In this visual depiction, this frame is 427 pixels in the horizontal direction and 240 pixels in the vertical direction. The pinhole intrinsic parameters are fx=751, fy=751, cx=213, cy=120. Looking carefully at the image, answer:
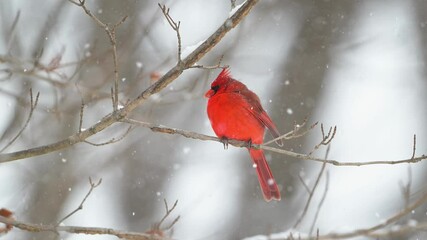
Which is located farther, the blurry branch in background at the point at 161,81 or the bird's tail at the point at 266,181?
the bird's tail at the point at 266,181

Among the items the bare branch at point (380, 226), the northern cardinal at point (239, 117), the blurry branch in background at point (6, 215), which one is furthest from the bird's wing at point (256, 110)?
the blurry branch in background at point (6, 215)

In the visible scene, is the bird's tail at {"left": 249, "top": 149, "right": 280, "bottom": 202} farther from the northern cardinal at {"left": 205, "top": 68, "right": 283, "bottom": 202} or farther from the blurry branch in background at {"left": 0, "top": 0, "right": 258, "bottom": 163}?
→ the blurry branch in background at {"left": 0, "top": 0, "right": 258, "bottom": 163}

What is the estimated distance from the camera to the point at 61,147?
12.9ft

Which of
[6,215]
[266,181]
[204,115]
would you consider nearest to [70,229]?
[6,215]

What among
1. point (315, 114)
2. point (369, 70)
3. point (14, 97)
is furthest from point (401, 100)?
A: point (14, 97)

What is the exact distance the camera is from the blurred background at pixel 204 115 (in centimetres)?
701

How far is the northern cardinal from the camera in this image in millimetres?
5156

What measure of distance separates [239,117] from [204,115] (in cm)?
360

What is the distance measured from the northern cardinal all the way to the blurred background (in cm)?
101

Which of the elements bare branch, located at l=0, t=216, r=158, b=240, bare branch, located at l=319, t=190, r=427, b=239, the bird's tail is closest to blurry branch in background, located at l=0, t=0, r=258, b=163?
bare branch, located at l=0, t=216, r=158, b=240

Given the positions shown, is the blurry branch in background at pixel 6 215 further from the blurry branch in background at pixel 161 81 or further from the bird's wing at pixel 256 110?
the bird's wing at pixel 256 110

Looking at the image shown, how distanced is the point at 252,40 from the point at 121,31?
6.47 ft

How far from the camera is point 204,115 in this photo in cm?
877

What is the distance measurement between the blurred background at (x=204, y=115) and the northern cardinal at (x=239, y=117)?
3.33ft
